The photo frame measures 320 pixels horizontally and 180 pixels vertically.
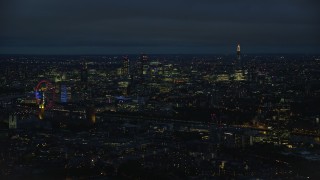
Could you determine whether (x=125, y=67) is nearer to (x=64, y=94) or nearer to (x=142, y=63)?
(x=142, y=63)

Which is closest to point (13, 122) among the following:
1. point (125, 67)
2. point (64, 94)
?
point (64, 94)

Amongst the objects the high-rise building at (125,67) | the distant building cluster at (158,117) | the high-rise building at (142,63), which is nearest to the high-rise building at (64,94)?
the distant building cluster at (158,117)

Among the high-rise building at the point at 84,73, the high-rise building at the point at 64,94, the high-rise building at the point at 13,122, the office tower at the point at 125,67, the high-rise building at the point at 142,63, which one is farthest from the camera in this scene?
the high-rise building at the point at 142,63

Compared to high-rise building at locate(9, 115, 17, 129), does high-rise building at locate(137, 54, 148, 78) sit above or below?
above

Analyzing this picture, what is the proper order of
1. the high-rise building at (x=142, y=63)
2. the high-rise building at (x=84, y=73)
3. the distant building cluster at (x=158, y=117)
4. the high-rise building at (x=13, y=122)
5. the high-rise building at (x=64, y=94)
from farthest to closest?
the high-rise building at (x=142, y=63), the high-rise building at (x=84, y=73), the high-rise building at (x=64, y=94), the high-rise building at (x=13, y=122), the distant building cluster at (x=158, y=117)

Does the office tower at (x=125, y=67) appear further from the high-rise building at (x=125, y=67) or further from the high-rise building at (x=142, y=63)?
the high-rise building at (x=142, y=63)

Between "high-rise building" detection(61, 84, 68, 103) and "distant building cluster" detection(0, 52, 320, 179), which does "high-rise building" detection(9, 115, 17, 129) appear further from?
"high-rise building" detection(61, 84, 68, 103)

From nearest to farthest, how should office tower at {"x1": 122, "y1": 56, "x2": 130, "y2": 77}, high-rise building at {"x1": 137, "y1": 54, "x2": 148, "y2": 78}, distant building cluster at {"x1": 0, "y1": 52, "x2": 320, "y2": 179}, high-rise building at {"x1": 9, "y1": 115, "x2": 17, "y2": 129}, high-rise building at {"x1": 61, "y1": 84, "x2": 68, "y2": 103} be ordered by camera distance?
distant building cluster at {"x1": 0, "y1": 52, "x2": 320, "y2": 179}
high-rise building at {"x1": 9, "y1": 115, "x2": 17, "y2": 129}
high-rise building at {"x1": 61, "y1": 84, "x2": 68, "y2": 103}
office tower at {"x1": 122, "y1": 56, "x2": 130, "y2": 77}
high-rise building at {"x1": 137, "y1": 54, "x2": 148, "y2": 78}

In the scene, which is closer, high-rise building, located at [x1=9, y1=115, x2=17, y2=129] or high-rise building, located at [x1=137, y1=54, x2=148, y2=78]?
high-rise building, located at [x1=9, y1=115, x2=17, y2=129]

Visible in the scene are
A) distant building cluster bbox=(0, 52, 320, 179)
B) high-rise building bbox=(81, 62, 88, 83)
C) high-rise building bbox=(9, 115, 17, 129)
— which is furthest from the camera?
high-rise building bbox=(81, 62, 88, 83)

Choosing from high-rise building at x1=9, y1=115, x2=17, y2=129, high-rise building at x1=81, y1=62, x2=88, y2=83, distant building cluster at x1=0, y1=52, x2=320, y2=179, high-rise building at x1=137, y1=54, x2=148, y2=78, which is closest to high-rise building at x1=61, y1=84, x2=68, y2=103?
distant building cluster at x1=0, y1=52, x2=320, y2=179

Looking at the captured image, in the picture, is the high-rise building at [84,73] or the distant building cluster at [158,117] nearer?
the distant building cluster at [158,117]
